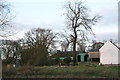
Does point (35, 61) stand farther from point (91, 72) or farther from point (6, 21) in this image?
point (6, 21)

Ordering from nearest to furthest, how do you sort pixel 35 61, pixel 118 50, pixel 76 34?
pixel 35 61 → pixel 76 34 → pixel 118 50

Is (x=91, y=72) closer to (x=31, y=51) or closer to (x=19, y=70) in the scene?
(x=19, y=70)

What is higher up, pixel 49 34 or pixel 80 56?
pixel 49 34

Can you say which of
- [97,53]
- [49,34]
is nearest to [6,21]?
[49,34]

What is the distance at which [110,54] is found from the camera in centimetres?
6103

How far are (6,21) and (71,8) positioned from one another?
101 feet

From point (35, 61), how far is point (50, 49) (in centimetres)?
1628

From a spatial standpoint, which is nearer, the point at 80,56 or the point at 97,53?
the point at 97,53

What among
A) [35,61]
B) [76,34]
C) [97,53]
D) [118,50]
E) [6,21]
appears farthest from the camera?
[97,53]

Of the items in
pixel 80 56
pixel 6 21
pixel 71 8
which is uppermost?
pixel 71 8

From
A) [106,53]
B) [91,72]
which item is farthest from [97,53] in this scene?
[91,72]

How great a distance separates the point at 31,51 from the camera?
151 ft

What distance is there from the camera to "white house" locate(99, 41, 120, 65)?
59156 millimetres

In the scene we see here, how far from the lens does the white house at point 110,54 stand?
59.2m
